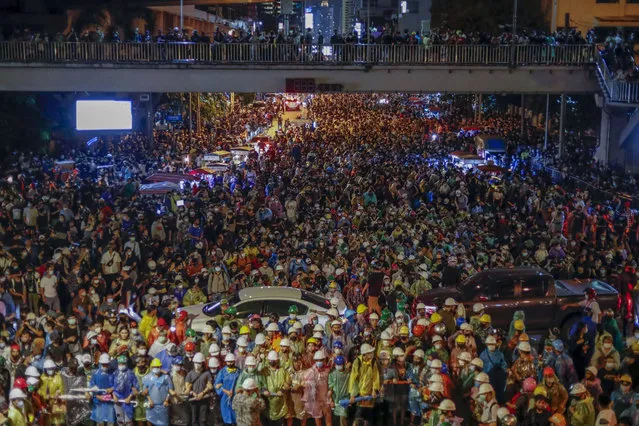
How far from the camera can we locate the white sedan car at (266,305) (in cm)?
1541

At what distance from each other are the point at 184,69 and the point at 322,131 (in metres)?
18.3

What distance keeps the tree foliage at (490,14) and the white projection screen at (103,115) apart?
24738 mm

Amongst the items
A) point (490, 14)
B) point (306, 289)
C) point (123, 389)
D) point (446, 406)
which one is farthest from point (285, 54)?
point (490, 14)

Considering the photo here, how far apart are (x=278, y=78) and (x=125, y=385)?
2152 centimetres

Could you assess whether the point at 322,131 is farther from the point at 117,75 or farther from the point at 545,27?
the point at 117,75

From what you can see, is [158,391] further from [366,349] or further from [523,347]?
[523,347]

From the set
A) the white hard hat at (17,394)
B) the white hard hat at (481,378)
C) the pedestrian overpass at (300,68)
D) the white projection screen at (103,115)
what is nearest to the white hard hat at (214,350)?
the white hard hat at (17,394)

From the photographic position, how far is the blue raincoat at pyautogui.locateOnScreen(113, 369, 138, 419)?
11367mm

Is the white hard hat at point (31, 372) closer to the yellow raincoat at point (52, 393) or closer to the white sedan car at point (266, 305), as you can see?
the yellow raincoat at point (52, 393)

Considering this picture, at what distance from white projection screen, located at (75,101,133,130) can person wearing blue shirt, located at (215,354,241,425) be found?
28.1 metres

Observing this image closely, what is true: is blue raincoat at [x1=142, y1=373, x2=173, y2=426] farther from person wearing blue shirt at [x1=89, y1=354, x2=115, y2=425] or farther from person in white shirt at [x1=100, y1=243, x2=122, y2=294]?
person in white shirt at [x1=100, y1=243, x2=122, y2=294]

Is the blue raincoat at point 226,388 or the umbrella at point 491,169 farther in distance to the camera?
the umbrella at point 491,169

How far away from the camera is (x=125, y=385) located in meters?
11.4

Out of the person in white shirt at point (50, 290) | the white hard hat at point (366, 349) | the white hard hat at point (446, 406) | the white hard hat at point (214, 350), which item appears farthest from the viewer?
the person in white shirt at point (50, 290)
